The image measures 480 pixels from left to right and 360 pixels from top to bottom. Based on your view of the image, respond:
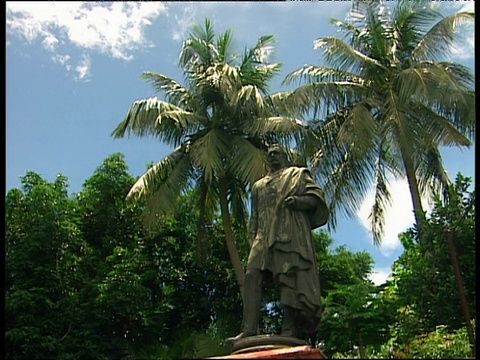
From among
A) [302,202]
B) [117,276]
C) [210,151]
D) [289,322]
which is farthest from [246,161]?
[289,322]

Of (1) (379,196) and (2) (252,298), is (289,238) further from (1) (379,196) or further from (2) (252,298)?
(1) (379,196)

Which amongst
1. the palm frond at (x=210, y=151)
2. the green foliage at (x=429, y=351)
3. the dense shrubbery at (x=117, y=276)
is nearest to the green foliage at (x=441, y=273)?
the dense shrubbery at (x=117, y=276)

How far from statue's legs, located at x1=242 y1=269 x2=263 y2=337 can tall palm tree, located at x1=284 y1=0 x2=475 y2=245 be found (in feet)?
34.2

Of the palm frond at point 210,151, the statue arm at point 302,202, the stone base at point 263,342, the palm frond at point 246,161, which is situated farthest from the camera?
the palm frond at point 210,151

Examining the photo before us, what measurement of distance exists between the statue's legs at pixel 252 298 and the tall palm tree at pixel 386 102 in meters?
10.4

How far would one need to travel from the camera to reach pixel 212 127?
68.6 feet

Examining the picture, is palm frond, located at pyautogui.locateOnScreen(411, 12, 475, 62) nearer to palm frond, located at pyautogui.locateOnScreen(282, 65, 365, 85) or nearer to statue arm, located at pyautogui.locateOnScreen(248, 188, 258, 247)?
palm frond, located at pyautogui.locateOnScreen(282, 65, 365, 85)

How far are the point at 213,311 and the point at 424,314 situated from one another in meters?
7.97

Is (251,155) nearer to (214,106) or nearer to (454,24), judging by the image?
(214,106)

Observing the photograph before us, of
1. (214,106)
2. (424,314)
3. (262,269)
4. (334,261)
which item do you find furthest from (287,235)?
(334,261)

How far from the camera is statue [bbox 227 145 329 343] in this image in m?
8.30

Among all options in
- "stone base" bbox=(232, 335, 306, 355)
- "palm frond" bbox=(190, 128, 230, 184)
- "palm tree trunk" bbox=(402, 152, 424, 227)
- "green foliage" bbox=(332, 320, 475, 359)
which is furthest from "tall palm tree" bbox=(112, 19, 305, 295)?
"stone base" bbox=(232, 335, 306, 355)

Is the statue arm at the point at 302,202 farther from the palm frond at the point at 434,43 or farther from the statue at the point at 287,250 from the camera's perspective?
the palm frond at the point at 434,43

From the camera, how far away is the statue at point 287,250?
27.2ft
